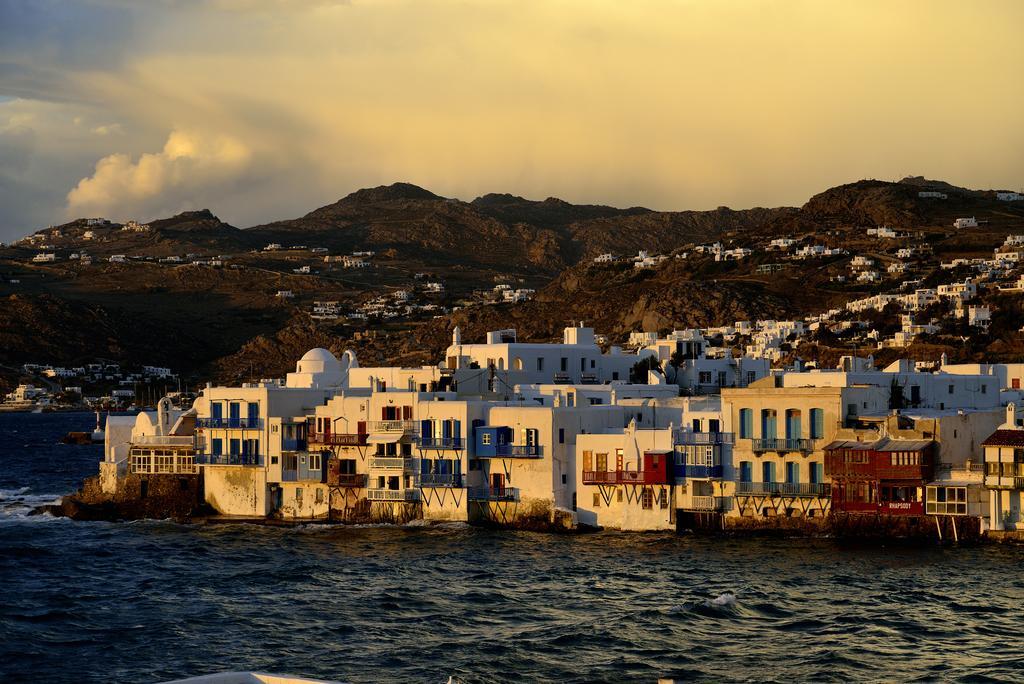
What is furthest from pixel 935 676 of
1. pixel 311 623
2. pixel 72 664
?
pixel 72 664

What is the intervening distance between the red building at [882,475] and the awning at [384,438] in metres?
19.8

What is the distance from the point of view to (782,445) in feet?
218

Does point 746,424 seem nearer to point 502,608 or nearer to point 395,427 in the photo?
point 395,427

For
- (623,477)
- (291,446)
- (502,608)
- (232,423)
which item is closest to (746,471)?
(623,477)

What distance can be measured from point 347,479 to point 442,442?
571 cm

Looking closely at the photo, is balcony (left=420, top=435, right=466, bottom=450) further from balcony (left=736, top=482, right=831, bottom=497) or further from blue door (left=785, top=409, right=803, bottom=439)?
blue door (left=785, top=409, right=803, bottom=439)

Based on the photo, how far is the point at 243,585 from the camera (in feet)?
198

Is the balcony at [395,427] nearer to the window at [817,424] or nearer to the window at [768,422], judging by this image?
the window at [768,422]

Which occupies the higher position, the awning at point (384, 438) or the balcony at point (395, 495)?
the awning at point (384, 438)

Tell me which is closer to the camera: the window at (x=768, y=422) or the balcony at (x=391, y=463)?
the window at (x=768, y=422)

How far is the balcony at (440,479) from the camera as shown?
71312 mm

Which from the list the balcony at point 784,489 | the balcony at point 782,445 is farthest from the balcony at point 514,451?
the balcony at point 782,445

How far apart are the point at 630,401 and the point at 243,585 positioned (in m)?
23.0

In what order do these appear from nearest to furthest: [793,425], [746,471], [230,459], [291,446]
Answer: [793,425] → [746,471] → [291,446] → [230,459]
